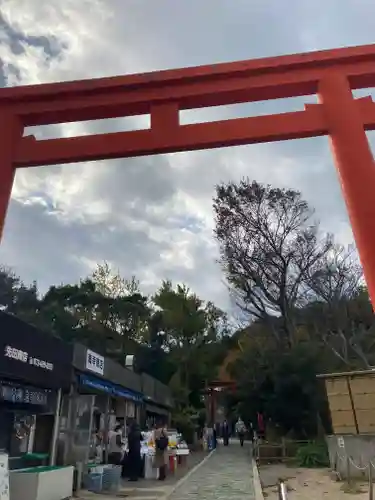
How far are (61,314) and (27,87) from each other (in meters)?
28.6

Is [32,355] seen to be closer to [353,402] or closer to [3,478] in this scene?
[3,478]

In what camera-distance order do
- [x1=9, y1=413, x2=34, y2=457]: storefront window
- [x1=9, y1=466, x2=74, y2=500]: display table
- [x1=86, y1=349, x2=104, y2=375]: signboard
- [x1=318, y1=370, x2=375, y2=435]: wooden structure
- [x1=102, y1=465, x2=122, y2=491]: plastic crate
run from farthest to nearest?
1. [x1=318, y1=370, x2=375, y2=435]: wooden structure
2. [x1=86, y1=349, x2=104, y2=375]: signboard
3. [x1=102, y1=465, x2=122, y2=491]: plastic crate
4. [x1=9, y1=413, x2=34, y2=457]: storefront window
5. [x1=9, y1=466, x2=74, y2=500]: display table

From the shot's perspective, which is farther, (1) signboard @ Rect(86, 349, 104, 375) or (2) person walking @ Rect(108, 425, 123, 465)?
(2) person walking @ Rect(108, 425, 123, 465)

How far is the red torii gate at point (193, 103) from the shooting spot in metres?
5.64

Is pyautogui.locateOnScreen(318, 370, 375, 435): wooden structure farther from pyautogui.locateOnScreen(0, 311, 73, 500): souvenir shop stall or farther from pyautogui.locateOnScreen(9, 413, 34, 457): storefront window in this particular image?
pyautogui.locateOnScreen(9, 413, 34, 457): storefront window

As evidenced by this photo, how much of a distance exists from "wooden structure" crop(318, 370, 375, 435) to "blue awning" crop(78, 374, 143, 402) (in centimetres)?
634

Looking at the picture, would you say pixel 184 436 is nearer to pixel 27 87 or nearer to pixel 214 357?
pixel 214 357

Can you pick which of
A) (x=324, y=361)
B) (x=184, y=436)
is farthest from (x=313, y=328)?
(x=184, y=436)

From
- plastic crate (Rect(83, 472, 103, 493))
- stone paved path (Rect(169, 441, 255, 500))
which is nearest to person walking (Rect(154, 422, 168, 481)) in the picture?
stone paved path (Rect(169, 441, 255, 500))

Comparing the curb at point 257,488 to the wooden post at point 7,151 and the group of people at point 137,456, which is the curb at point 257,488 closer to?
the group of people at point 137,456

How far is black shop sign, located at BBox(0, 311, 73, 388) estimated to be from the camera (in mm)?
7676

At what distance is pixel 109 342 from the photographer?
105 feet

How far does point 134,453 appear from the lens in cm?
1268

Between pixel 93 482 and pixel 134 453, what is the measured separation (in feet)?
9.29
